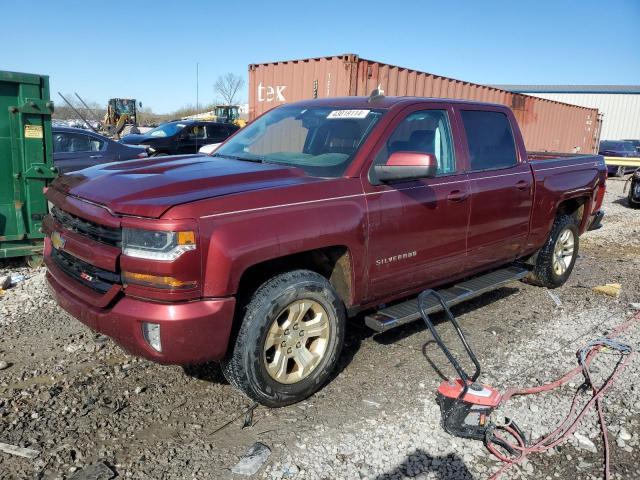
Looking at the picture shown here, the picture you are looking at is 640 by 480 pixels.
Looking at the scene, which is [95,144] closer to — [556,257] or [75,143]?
[75,143]

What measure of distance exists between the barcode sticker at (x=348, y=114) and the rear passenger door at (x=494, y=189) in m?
0.98

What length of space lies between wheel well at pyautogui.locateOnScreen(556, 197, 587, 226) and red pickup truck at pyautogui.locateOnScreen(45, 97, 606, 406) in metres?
1.40

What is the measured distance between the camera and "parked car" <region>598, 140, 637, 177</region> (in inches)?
921

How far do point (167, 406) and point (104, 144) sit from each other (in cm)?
711

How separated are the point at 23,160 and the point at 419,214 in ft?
14.7

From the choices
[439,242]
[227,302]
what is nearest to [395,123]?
[439,242]

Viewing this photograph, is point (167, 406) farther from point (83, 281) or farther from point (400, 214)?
point (400, 214)

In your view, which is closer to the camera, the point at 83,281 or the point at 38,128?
the point at 83,281

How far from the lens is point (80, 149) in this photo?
28.8 ft

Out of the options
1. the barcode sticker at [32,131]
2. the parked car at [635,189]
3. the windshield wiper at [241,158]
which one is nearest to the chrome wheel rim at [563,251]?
the windshield wiper at [241,158]

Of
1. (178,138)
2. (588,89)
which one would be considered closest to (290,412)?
(178,138)

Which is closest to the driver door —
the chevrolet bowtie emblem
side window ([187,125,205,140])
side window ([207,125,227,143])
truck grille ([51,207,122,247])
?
truck grille ([51,207,122,247])

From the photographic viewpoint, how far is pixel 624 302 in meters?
5.66

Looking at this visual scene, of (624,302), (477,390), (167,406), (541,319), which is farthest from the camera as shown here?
(624,302)
